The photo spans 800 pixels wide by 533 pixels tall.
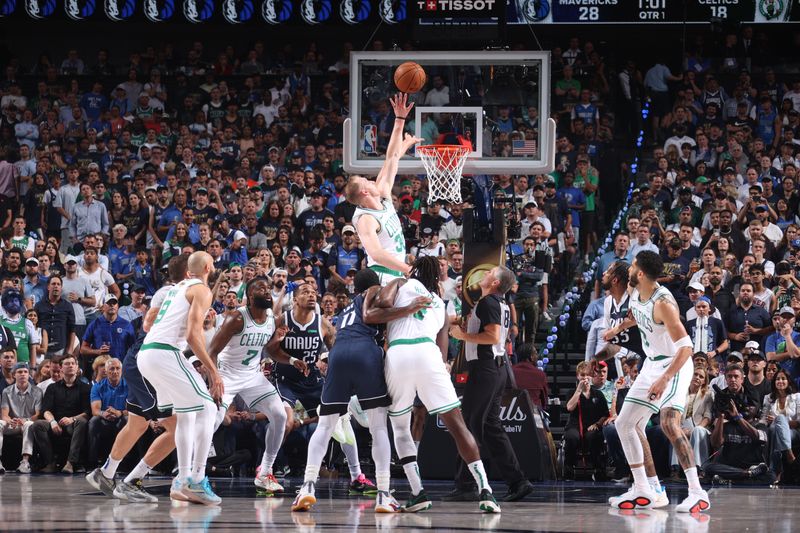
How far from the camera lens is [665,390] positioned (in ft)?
32.0

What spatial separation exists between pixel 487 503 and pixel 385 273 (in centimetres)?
224

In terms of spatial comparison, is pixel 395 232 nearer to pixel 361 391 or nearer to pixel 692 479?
pixel 361 391

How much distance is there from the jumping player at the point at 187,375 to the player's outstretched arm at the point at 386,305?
128 cm

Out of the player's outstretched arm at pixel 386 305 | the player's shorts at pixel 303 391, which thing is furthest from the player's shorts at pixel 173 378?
the player's shorts at pixel 303 391

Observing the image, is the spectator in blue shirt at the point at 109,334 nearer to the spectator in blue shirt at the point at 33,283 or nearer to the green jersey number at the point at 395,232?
the spectator in blue shirt at the point at 33,283

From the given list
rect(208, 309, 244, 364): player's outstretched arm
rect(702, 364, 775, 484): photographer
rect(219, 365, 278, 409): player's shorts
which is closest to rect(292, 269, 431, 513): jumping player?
rect(208, 309, 244, 364): player's outstretched arm

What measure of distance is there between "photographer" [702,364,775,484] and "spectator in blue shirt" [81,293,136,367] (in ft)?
23.4

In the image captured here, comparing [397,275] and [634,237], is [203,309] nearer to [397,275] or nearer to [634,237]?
[397,275]

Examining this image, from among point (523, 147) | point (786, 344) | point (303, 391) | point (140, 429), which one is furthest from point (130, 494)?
point (786, 344)

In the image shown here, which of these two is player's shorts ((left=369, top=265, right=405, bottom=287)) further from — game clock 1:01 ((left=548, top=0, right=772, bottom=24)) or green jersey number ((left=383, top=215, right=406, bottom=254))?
game clock 1:01 ((left=548, top=0, right=772, bottom=24))

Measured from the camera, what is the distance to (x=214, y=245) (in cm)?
1638

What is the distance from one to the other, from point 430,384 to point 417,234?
7.85 metres

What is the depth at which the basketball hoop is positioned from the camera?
1223 cm

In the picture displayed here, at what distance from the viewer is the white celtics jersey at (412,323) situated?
9.45 m
